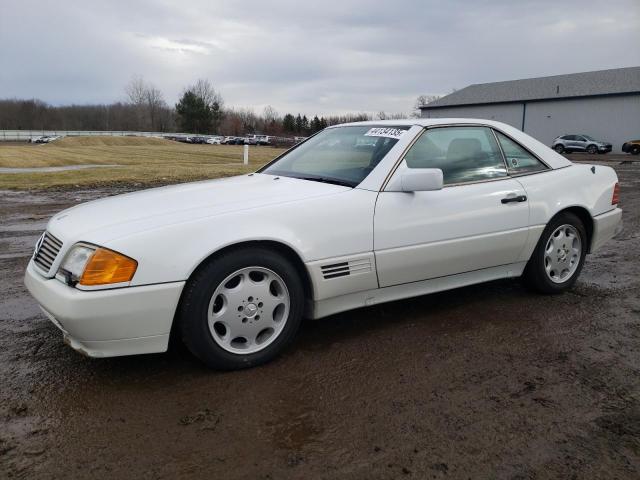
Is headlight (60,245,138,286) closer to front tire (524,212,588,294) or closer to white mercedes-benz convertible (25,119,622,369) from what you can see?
white mercedes-benz convertible (25,119,622,369)

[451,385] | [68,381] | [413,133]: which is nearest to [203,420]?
[68,381]

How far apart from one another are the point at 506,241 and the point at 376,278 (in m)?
1.19

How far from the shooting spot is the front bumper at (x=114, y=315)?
2662mm

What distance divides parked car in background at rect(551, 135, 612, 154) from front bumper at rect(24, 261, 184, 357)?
42075 mm

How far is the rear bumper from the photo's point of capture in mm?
4531

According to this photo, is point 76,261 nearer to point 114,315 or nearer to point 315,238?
point 114,315

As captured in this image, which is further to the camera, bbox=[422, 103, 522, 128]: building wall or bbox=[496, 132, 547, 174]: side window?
bbox=[422, 103, 522, 128]: building wall

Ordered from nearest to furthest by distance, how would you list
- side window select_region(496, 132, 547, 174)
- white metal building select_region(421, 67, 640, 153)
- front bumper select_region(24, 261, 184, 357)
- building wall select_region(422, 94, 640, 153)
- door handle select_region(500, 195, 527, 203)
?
front bumper select_region(24, 261, 184, 357), door handle select_region(500, 195, 527, 203), side window select_region(496, 132, 547, 174), building wall select_region(422, 94, 640, 153), white metal building select_region(421, 67, 640, 153)

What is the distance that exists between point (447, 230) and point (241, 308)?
1.53 metres

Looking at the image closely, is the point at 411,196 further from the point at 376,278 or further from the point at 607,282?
the point at 607,282

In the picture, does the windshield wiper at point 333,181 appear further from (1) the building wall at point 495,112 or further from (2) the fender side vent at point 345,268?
(1) the building wall at point 495,112

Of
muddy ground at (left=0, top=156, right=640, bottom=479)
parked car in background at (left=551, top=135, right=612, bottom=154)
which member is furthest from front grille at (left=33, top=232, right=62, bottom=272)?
parked car in background at (left=551, top=135, right=612, bottom=154)

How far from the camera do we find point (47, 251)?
3.11 m

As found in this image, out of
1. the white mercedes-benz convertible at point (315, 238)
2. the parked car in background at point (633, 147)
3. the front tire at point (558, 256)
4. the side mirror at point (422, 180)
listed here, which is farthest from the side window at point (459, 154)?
the parked car in background at point (633, 147)
